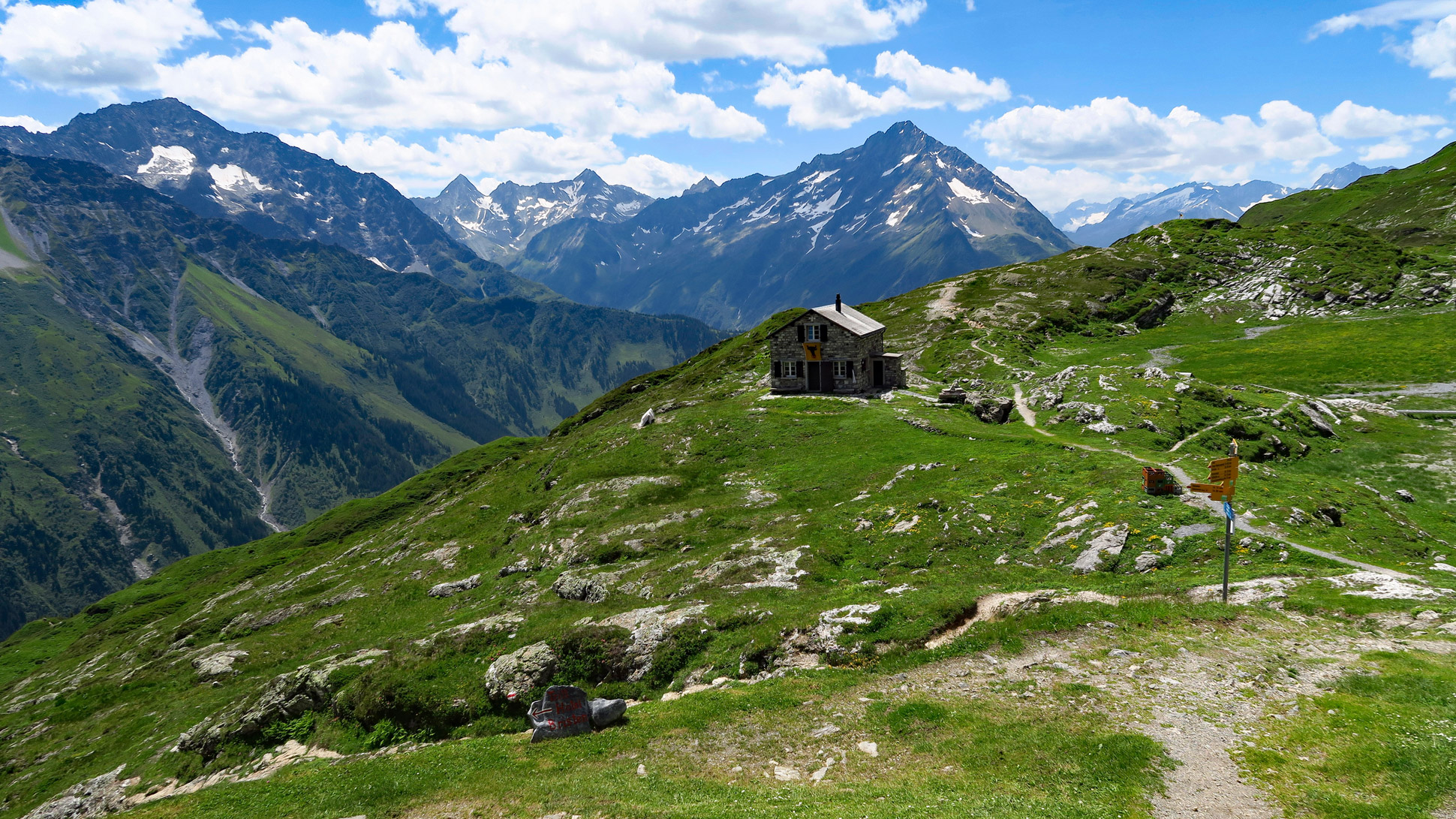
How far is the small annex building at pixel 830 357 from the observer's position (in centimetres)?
7569

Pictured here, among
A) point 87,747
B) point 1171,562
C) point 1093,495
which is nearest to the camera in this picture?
point 1171,562

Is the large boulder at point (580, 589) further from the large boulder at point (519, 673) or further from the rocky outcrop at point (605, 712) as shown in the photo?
the rocky outcrop at point (605, 712)

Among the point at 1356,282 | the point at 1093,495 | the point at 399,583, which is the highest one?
the point at 1356,282

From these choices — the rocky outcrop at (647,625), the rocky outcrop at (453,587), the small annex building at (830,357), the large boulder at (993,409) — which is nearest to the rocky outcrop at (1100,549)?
the rocky outcrop at (647,625)

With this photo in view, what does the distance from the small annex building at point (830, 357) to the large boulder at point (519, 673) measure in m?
51.2

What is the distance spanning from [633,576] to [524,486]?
132ft

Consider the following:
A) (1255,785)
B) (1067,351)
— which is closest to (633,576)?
(1255,785)

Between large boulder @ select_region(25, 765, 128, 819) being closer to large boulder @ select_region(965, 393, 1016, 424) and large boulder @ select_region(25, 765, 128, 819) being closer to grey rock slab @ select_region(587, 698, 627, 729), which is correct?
grey rock slab @ select_region(587, 698, 627, 729)

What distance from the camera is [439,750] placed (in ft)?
88.4

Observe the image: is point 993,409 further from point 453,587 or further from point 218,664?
point 218,664

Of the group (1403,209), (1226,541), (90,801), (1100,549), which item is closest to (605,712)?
(1226,541)

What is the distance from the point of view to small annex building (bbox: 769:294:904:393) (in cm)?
7569

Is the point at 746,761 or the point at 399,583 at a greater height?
the point at 746,761

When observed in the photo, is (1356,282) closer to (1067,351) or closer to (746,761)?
(1067,351)
